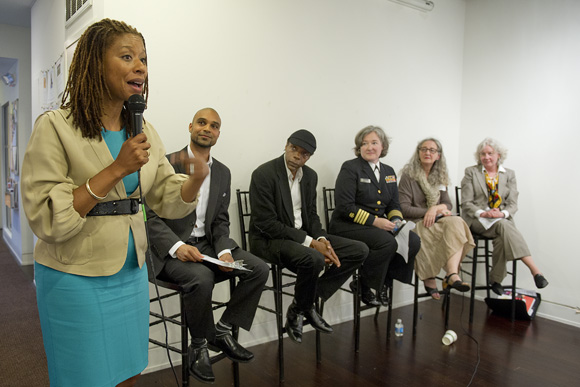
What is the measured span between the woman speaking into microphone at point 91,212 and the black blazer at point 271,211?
1.50m

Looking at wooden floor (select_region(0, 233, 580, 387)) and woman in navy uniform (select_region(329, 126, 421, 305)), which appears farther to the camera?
woman in navy uniform (select_region(329, 126, 421, 305))

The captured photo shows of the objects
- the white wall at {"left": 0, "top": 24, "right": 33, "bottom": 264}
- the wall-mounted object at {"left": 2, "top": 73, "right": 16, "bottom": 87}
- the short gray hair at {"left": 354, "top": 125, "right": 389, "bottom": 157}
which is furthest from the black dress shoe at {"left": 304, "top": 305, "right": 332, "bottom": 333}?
the wall-mounted object at {"left": 2, "top": 73, "right": 16, "bottom": 87}

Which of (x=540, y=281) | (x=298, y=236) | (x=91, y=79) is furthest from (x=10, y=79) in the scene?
(x=540, y=281)

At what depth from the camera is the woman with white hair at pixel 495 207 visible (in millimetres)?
3744

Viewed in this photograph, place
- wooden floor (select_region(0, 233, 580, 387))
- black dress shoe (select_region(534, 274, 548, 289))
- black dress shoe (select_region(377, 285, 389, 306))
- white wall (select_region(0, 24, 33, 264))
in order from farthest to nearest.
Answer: white wall (select_region(0, 24, 33, 264)) < black dress shoe (select_region(534, 274, 548, 289)) < black dress shoe (select_region(377, 285, 389, 306)) < wooden floor (select_region(0, 233, 580, 387))

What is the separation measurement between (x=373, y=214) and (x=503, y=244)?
120 cm

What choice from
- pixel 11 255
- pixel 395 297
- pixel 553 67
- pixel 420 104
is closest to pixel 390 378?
pixel 395 297

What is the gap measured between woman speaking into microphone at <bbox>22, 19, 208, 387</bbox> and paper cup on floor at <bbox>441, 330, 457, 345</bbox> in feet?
8.12

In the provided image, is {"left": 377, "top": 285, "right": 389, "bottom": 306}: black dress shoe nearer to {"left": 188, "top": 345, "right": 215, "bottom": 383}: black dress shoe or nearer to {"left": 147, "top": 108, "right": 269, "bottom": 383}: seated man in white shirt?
{"left": 147, "top": 108, "right": 269, "bottom": 383}: seated man in white shirt

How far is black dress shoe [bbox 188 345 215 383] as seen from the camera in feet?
7.10

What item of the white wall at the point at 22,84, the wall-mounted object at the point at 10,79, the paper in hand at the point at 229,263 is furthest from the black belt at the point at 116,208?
the wall-mounted object at the point at 10,79

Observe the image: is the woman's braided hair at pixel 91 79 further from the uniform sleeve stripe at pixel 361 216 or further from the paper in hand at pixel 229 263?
the uniform sleeve stripe at pixel 361 216

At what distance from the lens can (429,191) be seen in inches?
145

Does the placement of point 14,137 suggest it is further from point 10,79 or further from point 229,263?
point 229,263
